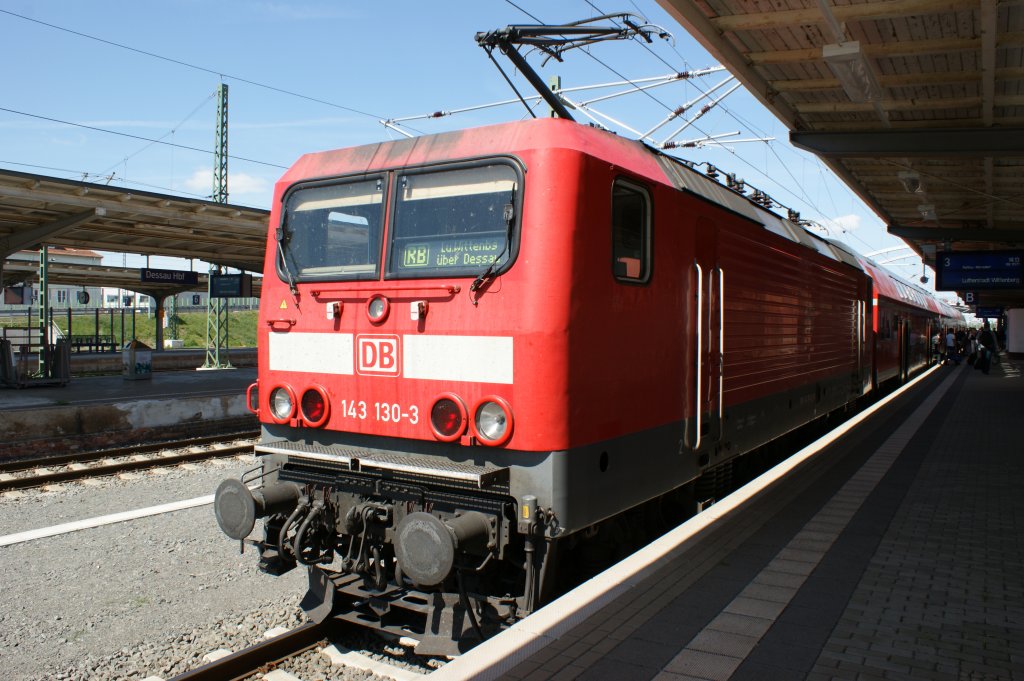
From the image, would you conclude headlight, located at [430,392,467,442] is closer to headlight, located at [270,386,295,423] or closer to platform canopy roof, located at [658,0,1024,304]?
headlight, located at [270,386,295,423]

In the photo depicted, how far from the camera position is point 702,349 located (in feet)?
20.5

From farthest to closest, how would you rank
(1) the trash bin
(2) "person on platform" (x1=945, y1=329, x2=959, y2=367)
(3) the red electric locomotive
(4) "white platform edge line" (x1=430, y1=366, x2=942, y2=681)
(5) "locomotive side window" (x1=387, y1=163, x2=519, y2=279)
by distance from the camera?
(2) "person on platform" (x1=945, y1=329, x2=959, y2=367)
(1) the trash bin
(5) "locomotive side window" (x1=387, y1=163, x2=519, y2=279)
(3) the red electric locomotive
(4) "white platform edge line" (x1=430, y1=366, x2=942, y2=681)

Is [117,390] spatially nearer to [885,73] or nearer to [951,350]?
[885,73]

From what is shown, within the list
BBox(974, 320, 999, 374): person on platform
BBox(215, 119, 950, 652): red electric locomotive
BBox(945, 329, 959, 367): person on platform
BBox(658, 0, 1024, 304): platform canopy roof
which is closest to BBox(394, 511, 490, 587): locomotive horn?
BBox(215, 119, 950, 652): red electric locomotive

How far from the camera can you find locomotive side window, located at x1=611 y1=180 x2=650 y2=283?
5.09 metres

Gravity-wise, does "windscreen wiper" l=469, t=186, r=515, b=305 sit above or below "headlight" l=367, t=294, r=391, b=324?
above

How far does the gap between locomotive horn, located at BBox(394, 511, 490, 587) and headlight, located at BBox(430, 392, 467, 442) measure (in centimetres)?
52

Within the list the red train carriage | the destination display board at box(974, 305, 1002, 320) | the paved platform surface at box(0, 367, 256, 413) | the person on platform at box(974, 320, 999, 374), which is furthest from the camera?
the destination display board at box(974, 305, 1002, 320)

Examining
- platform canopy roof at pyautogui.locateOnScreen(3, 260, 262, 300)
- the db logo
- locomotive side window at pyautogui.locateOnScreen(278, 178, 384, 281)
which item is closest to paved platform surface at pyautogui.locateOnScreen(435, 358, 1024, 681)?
the db logo

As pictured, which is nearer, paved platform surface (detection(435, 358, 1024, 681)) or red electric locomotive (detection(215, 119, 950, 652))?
paved platform surface (detection(435, 358, 1024, 681))

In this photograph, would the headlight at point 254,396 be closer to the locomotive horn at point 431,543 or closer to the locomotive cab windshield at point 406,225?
the locomotive cab windshield at point 406,225

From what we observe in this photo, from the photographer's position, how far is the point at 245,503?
517 centimetres

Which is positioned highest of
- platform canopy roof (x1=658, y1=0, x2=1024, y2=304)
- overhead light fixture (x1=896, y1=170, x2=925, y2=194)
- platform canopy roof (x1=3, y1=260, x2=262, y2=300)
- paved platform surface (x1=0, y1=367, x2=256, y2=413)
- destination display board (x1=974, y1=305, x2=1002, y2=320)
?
platform canopy roof (x1=658, y1=0, x2=1024, y2=304)

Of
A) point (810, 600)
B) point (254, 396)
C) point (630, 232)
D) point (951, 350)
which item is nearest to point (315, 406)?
point (254, 396)
